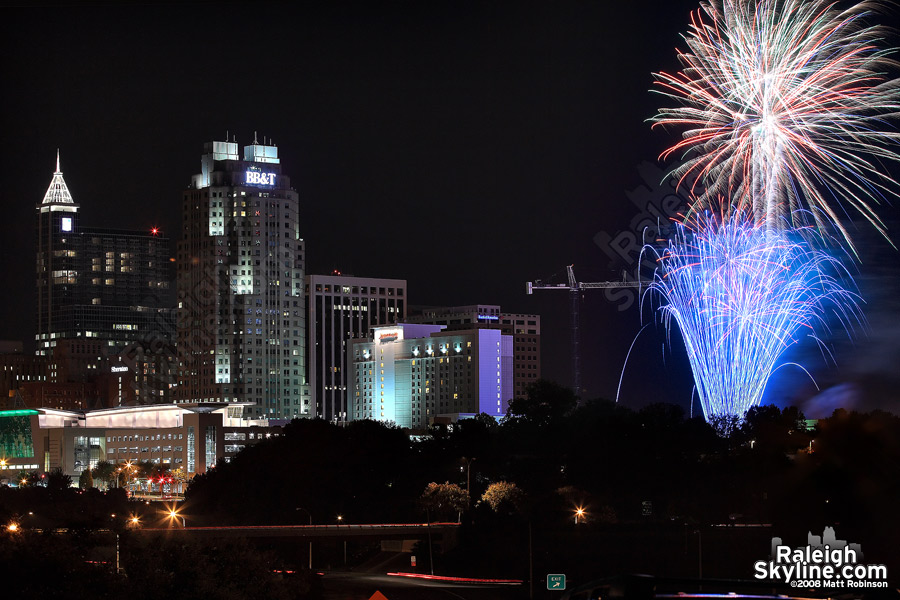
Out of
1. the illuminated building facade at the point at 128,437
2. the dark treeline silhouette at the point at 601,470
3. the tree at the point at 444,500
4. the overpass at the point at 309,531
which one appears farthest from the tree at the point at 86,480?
the overpass at the point at 309,531

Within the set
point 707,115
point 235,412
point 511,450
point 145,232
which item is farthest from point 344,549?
point 145,232

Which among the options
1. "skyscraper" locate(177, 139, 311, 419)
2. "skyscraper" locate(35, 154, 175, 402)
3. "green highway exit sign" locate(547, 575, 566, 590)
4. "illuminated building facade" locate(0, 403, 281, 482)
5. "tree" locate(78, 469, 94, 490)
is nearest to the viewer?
"green highway exit sign" locate(547, 575, 566, 590)

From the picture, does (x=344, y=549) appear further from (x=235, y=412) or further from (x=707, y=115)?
(x=235, y=412)

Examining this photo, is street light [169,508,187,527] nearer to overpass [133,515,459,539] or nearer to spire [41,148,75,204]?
overpass [133,515,459,539]

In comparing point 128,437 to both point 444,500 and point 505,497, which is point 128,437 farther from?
point 505,497

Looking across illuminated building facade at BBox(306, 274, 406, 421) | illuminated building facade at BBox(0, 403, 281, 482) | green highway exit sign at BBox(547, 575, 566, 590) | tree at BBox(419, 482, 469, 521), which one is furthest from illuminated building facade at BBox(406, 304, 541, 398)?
green highway exit sign at BBox(547, 575, 566, 590)

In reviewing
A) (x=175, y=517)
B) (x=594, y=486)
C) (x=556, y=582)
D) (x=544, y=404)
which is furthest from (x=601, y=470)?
(x=544, y=404)
